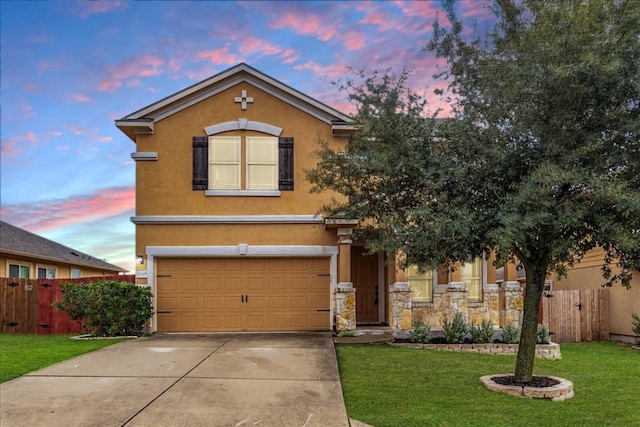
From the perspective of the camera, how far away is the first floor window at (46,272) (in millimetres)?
23656

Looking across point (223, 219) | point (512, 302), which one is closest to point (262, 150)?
point (223, 219)

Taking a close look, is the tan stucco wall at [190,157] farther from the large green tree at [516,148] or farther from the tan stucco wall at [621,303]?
the tan stucco wall at [621,303]

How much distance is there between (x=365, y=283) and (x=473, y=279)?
3282 mm

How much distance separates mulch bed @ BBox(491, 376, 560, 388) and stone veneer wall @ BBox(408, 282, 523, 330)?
19.8 ft

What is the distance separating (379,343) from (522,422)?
21.0 feet

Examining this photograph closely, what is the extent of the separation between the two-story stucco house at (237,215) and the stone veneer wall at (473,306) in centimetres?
6

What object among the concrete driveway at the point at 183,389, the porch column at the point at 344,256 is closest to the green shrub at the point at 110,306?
the concrete driveway at the point at 183,389

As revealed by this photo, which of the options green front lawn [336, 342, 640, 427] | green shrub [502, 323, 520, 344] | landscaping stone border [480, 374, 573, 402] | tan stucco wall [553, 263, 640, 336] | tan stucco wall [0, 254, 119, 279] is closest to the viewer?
green front lawn [336, 342, 640, 427]

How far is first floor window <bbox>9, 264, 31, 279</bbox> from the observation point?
21016mm

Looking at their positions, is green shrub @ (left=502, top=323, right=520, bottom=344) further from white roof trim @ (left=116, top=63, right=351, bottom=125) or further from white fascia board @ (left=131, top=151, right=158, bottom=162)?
white fascia board @ (left=131, top=151, right=158, bottom=162)

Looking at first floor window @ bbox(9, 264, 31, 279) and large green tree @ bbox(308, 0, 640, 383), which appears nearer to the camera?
large green tree @ bbox(308, 0, 640, 383)

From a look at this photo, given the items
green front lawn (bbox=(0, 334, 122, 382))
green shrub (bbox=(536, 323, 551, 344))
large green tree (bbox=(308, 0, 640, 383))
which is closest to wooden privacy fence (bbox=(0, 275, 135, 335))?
green front lawn (bbox=(0, 334, 122, 382))

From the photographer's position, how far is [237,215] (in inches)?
592

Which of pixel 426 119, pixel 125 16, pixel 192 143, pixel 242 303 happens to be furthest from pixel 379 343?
pixel 125 16
